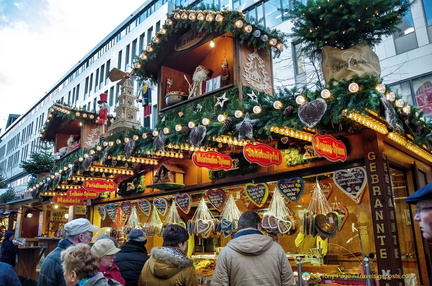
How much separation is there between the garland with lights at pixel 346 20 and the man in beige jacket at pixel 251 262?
15.2ft

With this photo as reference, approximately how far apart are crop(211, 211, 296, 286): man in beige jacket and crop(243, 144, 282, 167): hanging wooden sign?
8.66 ft

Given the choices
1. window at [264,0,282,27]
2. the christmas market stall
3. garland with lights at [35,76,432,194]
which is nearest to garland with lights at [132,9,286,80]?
the christmas market stall

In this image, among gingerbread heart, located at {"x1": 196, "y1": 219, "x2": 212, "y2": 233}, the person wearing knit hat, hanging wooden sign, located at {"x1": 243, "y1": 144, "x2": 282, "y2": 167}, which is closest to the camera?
the person wearing knit hat

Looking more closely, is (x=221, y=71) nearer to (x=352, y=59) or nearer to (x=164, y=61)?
(x=164, y=61)

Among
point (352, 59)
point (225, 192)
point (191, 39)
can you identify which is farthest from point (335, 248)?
point (191, 39)

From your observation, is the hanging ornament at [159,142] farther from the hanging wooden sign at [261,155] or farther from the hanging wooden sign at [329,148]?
the hanging wooden sign at [329,148]

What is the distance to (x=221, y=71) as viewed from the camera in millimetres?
10320

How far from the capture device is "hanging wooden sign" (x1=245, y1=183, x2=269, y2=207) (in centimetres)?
803

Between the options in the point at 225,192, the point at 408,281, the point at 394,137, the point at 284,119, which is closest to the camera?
the point at 284,119

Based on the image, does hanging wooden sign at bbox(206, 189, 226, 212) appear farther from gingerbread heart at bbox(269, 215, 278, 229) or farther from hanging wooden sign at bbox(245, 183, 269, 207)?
gingerbread heart at bbox(269, 215, 278, 229)

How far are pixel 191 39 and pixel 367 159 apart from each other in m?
6.08

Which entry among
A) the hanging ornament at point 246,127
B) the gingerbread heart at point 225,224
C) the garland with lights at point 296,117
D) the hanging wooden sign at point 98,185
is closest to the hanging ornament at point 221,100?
the garland with lights at point 296,117

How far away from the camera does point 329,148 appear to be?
20.2ft

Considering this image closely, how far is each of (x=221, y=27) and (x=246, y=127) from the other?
3.89 m
